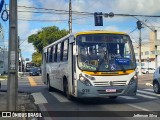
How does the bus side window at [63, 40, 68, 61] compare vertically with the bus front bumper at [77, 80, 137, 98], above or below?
above

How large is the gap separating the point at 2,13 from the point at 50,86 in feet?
26.2

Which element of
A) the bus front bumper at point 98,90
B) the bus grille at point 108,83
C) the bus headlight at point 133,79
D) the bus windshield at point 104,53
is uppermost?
the bus windshield at point 104,53

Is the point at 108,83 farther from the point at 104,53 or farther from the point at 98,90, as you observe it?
the point at 104,53

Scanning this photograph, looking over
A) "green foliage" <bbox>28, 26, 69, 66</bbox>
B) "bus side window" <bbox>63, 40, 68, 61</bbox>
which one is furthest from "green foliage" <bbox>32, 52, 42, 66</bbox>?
"bus side window" <bbox>63, 40, 68, 61</bbox>

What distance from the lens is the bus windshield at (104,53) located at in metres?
14.6

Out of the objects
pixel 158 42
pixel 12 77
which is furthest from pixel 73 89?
pixel 158 42

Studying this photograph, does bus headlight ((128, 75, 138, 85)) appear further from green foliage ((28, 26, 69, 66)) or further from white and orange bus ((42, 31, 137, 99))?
green foliage ((28, 26, 69, 66))

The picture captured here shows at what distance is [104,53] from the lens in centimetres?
1484

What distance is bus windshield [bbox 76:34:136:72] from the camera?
1465cm

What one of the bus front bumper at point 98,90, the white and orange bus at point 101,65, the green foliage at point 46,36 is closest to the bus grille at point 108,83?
the white and orange bus at point 101,65

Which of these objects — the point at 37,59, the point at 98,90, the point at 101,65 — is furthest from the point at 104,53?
the point at 37,59

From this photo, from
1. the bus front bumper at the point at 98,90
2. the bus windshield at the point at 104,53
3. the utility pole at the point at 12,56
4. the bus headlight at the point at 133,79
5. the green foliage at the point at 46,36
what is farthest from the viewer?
the green foliage at the point at 46,36

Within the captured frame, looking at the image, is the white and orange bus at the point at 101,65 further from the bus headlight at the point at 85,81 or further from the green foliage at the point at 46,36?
the green foliage at the point at 46,36

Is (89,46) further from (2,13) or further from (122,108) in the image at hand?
(2,13)
